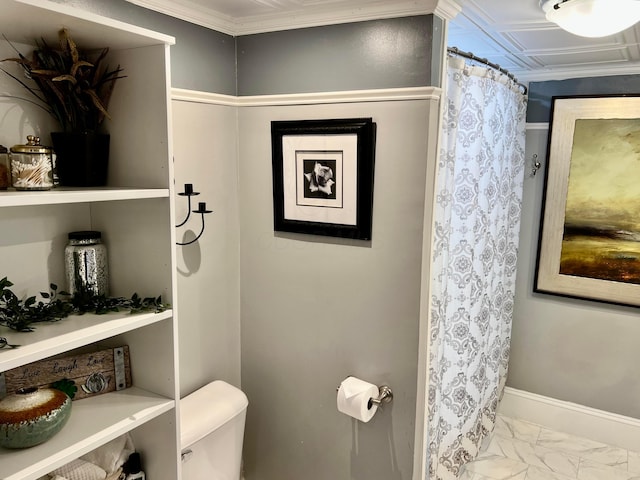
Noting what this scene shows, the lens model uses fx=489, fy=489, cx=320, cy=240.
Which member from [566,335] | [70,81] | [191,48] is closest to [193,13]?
[191,48]

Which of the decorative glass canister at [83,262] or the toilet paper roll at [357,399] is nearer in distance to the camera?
the decorative glass canister at [83,262]

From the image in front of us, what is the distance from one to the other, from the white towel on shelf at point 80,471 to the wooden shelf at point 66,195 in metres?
0.74

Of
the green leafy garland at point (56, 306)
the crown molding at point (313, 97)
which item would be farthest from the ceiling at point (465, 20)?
the green leafy garland at point (56, 306)

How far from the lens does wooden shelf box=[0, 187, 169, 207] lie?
3.32 feet

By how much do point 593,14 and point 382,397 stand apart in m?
1.48

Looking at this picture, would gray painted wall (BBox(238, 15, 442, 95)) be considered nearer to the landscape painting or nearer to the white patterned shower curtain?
the white patterned shower curtain

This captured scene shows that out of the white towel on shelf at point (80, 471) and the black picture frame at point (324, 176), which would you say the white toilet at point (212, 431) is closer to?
the white towel on shelf at point (80, 471)

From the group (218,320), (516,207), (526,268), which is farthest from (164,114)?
(526,268)

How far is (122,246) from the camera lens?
1.45 metres

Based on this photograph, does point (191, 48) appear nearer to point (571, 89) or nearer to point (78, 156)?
point (78, 156)

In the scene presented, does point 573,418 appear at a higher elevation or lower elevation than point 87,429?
lower

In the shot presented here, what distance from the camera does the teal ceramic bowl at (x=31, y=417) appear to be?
1.13m

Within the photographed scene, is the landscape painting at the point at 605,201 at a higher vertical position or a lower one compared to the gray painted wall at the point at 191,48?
lower

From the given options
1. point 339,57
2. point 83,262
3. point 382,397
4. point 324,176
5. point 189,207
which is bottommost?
point 382,397
